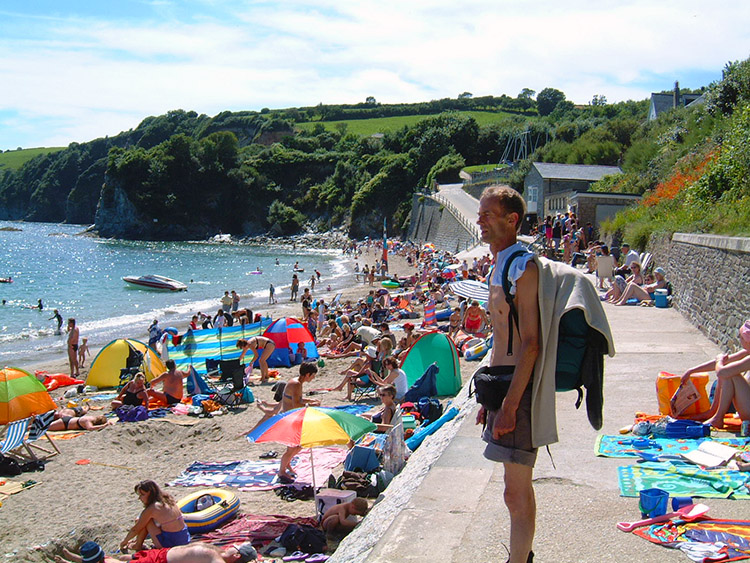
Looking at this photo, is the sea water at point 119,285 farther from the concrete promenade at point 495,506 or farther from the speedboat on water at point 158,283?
the concrete promenade at point 495,506

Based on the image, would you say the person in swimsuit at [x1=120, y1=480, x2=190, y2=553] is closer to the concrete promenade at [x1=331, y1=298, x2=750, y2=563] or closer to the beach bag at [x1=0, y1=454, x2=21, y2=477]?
the concrete promenade at [x1=331, y1=298, x2=750, y2=563]

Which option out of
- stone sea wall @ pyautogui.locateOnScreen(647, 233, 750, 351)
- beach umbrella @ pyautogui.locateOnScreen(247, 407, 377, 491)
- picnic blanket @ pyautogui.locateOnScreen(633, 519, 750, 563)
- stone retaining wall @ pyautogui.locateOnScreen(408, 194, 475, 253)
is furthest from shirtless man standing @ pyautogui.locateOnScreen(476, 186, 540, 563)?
stone retaining wall @ pyautogui.locateOnScreen(408, 194, 475, 253)

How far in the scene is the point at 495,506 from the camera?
4.27 metres

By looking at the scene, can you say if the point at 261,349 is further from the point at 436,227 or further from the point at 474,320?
the point at 436,227

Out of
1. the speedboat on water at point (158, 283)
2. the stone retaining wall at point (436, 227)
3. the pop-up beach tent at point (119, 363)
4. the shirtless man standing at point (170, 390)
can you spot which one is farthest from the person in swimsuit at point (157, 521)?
the stone retaining wall at point (436, 227)

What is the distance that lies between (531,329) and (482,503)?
2013mm

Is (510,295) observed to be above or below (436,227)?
below

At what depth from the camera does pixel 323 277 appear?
46.4 meters

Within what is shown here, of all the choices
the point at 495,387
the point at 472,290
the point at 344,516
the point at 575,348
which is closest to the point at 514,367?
the point at 495,387

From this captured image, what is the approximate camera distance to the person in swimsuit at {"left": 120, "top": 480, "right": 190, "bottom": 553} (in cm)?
602

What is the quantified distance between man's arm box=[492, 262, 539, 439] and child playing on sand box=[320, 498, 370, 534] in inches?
148

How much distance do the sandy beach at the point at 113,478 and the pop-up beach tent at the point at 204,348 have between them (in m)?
1.90

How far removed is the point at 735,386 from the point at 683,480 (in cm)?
155

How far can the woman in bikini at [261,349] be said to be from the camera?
14.0 metres
